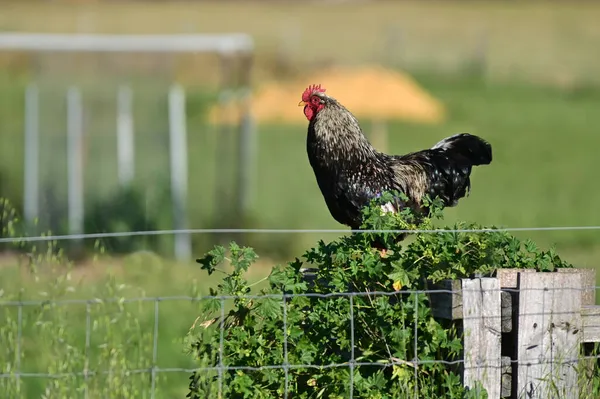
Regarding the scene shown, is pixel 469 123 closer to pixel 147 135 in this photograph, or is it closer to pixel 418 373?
pixel 147 135

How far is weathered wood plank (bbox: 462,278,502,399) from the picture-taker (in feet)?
16.7

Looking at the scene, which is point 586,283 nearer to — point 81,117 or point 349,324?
point 349,324

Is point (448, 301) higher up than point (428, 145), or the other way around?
point (428, 145)

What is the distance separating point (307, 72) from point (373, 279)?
34.5 meters

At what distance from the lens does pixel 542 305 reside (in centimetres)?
523

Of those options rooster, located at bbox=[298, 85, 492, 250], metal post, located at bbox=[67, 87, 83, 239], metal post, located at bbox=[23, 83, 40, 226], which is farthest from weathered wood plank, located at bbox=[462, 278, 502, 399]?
metal post, located at bbox=[23, 83, 40, 226]

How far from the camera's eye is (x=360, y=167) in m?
7.76

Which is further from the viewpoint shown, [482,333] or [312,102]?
[312,102]

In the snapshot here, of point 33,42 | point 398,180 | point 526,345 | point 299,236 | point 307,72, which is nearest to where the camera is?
point 526,345

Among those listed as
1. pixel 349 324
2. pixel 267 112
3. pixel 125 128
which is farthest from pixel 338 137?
pixel 267 112

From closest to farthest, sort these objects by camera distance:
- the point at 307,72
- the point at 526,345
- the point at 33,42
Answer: the point at 526,345 < the point at 33,42 < the point at 307,72

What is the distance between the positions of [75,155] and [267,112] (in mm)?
19867

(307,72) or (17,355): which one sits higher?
(307,72)

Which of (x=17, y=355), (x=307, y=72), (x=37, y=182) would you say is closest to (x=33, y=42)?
(x=37, y=182)
